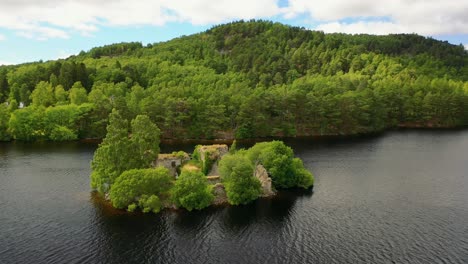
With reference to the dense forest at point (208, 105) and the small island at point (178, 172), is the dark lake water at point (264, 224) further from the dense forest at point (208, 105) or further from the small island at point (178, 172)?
the dense forest at point (208, 105)

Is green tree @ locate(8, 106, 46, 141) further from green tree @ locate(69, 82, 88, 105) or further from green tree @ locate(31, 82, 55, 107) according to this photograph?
green tree @ locate(31, 82, 55, 107)

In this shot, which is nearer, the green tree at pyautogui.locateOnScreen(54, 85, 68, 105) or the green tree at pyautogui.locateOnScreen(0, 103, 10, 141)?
the green tree at pyautogui.locateOnScreen(0, 103, 10, 141)

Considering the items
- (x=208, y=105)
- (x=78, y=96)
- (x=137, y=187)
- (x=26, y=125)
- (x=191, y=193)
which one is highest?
(x=78, y=96)

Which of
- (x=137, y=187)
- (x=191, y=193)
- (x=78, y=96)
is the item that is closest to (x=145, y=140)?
(x=137, y=187)

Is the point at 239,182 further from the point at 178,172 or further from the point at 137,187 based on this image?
the point at 137,187

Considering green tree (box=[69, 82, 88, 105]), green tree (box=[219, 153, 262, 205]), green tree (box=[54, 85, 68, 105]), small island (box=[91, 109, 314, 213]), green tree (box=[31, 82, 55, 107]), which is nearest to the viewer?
small island (box=[91, 109, 314, 213])

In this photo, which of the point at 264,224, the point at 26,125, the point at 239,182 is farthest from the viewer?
the point at 26,125

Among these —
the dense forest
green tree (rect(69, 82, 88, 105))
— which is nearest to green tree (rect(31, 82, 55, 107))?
the dense forest

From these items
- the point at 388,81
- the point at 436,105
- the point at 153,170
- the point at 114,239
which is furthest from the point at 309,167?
the point at 388,81
